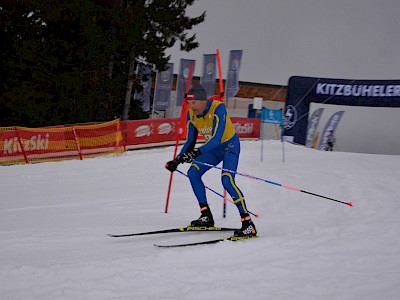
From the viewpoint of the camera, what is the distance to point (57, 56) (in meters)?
23.4

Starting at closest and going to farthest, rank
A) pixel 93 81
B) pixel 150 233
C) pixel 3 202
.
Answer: pixel 150 233, pixel 3 202, pixel 93 81

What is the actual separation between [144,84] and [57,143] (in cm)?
1234

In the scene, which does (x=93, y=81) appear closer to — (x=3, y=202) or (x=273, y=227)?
(x=3, y=202)

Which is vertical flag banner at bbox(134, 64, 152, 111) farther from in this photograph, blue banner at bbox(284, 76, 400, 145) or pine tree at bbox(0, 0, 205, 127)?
blue banner at bbox(284, 76, 400, 145)

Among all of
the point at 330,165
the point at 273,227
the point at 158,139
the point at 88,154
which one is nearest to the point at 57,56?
the point at 158,139

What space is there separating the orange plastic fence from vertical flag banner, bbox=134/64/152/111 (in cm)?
874

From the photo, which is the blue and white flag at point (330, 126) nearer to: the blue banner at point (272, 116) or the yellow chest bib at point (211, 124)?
the blue banner at point (272, 116)

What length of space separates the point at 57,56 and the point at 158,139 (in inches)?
318

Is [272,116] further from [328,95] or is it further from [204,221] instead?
[204,221]

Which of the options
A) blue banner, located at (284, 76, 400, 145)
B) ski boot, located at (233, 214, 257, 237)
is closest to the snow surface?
ski boot, located at (233, 214, 257, 237)

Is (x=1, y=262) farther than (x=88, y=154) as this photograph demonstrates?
No

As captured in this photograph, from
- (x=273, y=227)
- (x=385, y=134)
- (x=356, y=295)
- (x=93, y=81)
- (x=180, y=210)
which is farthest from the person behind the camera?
(x=385, y=134)

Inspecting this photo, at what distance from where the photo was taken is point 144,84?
26.7 meters

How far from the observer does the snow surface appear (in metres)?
3.20
